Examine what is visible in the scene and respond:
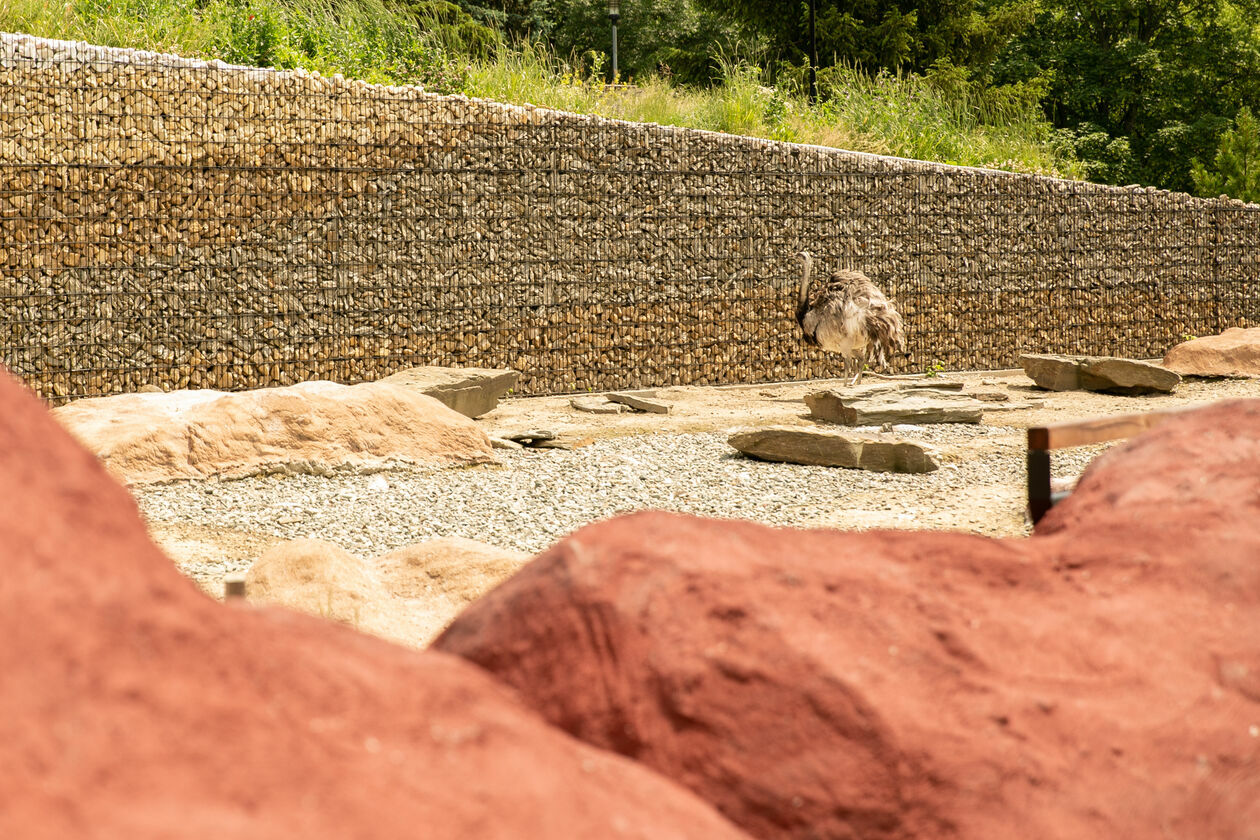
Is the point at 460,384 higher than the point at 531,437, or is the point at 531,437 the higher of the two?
the point at 460,384

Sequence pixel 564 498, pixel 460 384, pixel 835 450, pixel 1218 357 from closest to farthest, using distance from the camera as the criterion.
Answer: pixel 564 498, pixel 835 450, pixel 460 384, pixel 1218 357

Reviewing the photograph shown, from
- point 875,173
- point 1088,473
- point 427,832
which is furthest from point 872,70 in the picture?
point 427,832

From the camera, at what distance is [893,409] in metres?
8.26

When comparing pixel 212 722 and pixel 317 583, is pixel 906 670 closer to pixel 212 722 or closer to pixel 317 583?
pixel 212 722

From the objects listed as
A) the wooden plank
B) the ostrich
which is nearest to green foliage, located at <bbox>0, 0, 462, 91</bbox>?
the ostrich

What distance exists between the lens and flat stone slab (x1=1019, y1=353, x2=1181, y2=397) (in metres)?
9.88

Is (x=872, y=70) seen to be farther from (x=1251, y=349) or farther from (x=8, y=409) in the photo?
(x=8, y=409)

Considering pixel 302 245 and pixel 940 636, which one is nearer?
pixel 940 636

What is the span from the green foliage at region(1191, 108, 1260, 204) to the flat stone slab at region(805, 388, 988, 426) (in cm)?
1569

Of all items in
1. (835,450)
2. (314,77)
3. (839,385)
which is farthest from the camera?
(839,385)

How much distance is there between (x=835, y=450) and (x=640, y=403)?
2.64 m

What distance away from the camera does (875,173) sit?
11.2 metres

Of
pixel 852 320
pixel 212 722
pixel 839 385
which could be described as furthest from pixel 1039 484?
pixel 839 385

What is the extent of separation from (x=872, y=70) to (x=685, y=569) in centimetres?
2389
